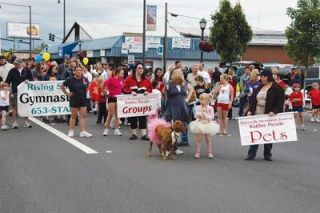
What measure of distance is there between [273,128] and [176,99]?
6.96 feet

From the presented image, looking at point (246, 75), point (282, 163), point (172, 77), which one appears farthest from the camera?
point (246, 75)

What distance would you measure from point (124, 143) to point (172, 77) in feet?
7.31

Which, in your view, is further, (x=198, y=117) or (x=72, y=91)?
(x=72, y=91)

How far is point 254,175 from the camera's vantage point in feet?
29.6

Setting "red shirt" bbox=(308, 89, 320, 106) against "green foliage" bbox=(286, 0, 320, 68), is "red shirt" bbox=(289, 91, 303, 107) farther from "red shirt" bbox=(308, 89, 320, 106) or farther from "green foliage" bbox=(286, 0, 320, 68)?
"green foliage" bbox=(286, 0, 320, 68)

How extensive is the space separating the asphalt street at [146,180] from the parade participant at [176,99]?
839mm

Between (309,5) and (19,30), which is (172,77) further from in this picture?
(19,30)

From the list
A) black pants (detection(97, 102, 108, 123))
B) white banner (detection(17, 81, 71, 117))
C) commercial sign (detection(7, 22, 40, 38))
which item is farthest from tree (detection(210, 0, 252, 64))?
commercial sign (detection(7, 22, 40, 38))

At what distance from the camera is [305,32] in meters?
27.5

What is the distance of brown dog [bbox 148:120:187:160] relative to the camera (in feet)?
33.4

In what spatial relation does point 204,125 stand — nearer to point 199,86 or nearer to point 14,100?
point 199,86

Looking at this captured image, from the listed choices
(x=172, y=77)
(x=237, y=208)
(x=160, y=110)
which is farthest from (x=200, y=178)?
(x=160, y=110)

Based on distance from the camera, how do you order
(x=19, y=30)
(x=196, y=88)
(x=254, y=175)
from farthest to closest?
(x=19, y=30), (x=196, y=88), (x=254, y=175)

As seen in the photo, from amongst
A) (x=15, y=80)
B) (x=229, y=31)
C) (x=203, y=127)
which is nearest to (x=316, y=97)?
(x=203, y=127)
